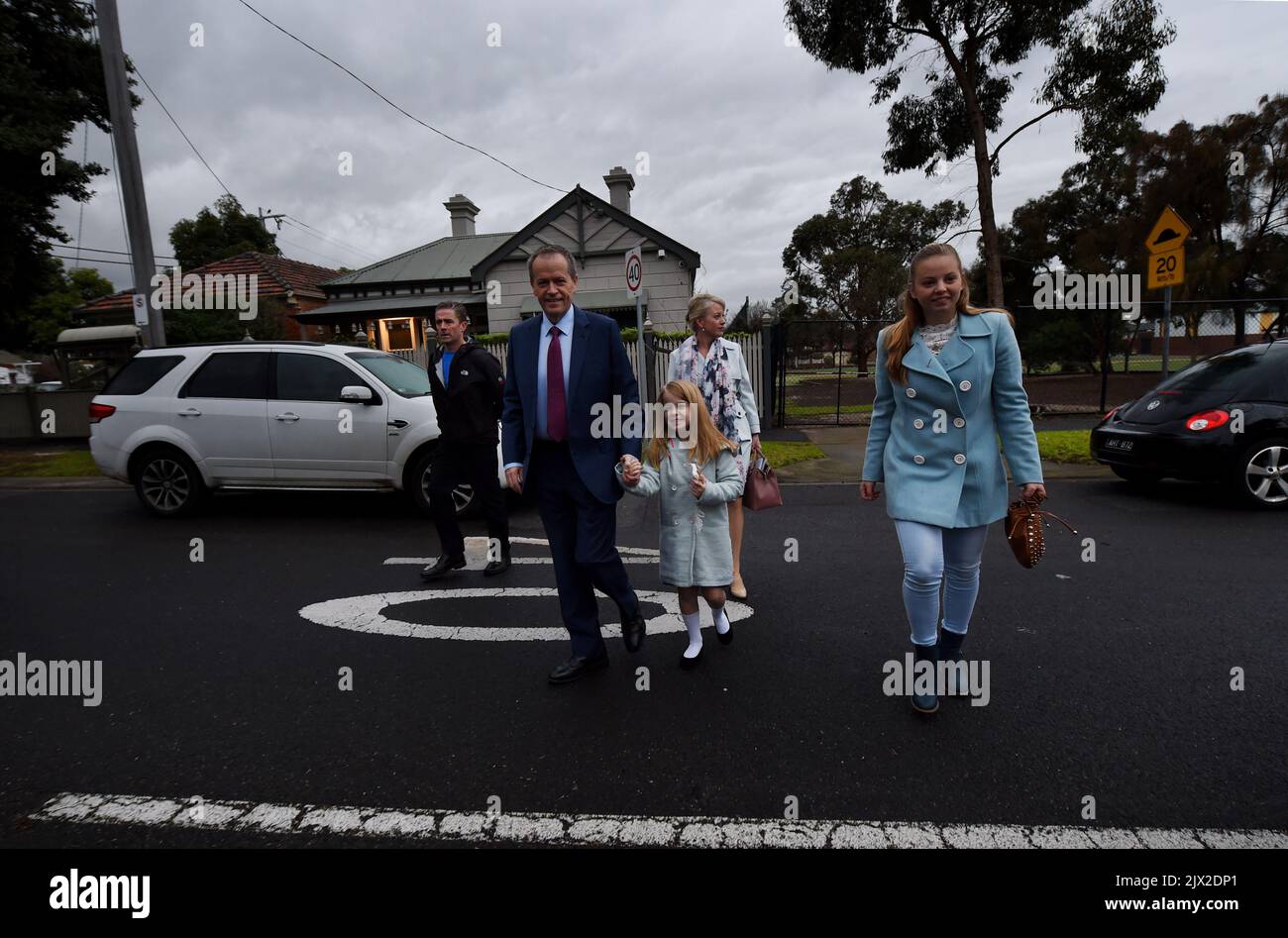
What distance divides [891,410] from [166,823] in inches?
126

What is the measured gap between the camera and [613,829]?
2.25 metres

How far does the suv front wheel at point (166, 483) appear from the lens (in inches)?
277

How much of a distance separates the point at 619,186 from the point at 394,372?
614 inches

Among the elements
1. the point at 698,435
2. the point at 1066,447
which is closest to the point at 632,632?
the point at 698,435

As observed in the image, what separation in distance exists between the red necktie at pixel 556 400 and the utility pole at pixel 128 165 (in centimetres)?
861

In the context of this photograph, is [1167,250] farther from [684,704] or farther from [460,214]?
[460,214]

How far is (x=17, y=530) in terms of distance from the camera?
6773 millimetres

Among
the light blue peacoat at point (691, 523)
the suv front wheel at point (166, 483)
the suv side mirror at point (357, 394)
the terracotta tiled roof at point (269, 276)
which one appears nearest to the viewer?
the light blue peacoat at point (691, 523)

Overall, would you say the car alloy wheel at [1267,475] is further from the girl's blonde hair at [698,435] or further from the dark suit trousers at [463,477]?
the dark suit trousers at [463,477]

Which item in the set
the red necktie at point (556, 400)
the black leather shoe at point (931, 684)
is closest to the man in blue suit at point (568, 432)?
the red necktie at point (556, 400)

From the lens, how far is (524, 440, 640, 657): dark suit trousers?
3.28 meters
